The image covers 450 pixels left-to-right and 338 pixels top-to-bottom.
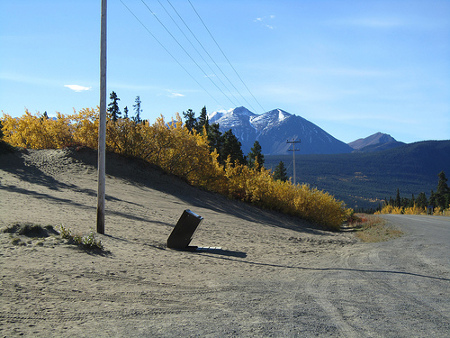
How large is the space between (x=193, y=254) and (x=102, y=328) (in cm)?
600

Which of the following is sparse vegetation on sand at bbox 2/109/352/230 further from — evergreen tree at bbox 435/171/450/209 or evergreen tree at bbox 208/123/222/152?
evergreen tree at bbox 435/171/450/209

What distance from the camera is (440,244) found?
14.5 metres

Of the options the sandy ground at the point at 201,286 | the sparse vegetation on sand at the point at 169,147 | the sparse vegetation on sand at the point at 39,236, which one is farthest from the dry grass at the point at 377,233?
the sparse vegetation on sand at the point at 39,236

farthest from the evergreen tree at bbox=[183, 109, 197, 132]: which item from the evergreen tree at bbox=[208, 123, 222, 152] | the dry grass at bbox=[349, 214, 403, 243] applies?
the dry grass at bbox=[349, 214, 403, 243]

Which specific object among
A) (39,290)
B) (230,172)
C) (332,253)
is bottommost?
(332,253)

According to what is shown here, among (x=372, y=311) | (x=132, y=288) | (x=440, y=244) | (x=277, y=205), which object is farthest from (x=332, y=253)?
(x=277, y=205)

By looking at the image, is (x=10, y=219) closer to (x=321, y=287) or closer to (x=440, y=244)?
(x=321, y=287)

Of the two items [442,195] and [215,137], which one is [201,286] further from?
[442,195]

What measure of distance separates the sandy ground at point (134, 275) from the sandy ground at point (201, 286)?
3 cm

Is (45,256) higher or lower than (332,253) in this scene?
higher

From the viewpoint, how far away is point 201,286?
7.36 meters

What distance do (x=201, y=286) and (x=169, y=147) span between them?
2354 centimetres

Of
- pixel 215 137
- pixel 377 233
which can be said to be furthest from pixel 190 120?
pixel 377 233

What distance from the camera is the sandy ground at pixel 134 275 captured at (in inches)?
200
